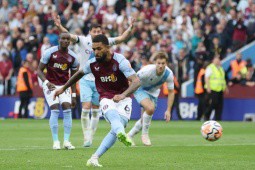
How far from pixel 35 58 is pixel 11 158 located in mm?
19585

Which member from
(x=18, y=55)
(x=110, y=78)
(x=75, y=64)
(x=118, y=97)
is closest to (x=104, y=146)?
(x=118, y=97)

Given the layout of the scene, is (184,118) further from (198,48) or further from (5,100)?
(5,100)

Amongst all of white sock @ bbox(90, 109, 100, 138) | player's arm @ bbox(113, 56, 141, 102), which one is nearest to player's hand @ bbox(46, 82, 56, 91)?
white sock @ bbox(90, 109, 100, 138)

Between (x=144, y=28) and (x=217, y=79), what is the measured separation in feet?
14.5

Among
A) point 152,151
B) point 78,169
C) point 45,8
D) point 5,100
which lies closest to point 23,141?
point 152,151

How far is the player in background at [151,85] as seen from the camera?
1858 cm

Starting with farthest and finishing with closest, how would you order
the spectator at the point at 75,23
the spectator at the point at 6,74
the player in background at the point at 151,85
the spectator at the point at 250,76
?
the spectator at the point at 6,74
the spectator at the point at 75,23
the spectator at the point at 250,76
the player in background at the point at 151,85

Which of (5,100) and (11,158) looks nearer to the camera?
(11,158)

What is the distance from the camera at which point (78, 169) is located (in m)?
12.9

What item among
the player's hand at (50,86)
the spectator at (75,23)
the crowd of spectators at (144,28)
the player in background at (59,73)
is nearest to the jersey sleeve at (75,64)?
the player in background at (59,73)

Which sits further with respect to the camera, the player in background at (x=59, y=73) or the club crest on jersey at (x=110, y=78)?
the player in background at (x=59, y=73)

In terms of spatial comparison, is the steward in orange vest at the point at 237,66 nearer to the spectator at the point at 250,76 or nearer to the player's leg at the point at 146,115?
the spectator at the point at 250,76

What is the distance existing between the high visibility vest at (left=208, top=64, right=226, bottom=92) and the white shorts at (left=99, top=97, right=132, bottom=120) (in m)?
17.1

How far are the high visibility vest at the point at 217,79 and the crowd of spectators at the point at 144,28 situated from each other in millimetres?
1390
